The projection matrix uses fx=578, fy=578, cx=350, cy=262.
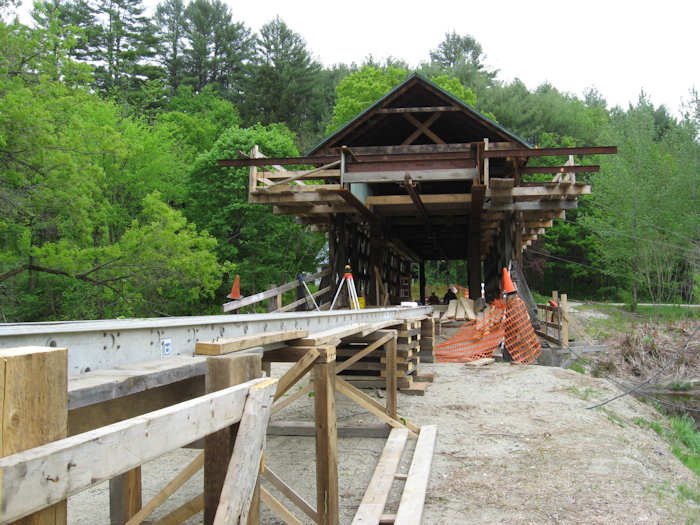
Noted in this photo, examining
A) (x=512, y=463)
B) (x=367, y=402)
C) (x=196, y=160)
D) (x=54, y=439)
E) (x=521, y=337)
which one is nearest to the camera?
(x=54, y=439)

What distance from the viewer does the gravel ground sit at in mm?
5777

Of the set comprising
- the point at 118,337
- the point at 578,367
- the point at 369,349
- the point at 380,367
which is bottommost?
the point at 578,367

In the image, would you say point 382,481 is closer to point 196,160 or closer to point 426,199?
point 426,199

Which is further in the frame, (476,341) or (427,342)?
(476,341)

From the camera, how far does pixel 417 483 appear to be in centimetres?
630

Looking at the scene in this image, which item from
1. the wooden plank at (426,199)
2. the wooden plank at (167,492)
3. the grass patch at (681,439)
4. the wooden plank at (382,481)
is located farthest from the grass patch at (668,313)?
the wooden plank at (167,492)

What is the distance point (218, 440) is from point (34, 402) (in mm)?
1154

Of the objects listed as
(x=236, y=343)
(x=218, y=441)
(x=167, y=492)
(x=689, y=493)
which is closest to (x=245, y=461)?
(x=218, y=441)

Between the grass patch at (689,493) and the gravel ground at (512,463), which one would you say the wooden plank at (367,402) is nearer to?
the gravel ground at (512,463)

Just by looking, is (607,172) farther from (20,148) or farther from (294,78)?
(20,148)

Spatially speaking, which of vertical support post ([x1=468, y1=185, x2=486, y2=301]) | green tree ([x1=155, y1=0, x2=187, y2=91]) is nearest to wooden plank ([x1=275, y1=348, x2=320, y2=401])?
vertical support post ([x1=468, y1=185, x2=486, y2=301])

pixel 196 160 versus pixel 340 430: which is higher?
pixel 196 160

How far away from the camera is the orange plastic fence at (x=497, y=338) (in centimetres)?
1382

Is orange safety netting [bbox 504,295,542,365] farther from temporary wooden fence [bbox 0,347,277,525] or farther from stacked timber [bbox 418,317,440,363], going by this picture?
temporary wooden fence [bbox 0,347,277,525]
